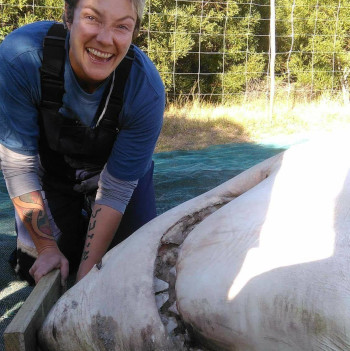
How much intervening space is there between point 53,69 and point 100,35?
0.21m

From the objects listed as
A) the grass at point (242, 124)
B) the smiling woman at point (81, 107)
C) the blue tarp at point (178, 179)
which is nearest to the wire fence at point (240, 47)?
the grass at point (242, 124)

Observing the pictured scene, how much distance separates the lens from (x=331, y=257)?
1.09 meters

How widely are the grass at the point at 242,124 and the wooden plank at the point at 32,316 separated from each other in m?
3.56

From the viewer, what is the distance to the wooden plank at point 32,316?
1.33 meters

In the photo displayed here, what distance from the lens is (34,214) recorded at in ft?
6.26

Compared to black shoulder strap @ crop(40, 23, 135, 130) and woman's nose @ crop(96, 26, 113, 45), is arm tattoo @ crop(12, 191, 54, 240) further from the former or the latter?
woman's nose @ crop(96, 26, 113, 45)

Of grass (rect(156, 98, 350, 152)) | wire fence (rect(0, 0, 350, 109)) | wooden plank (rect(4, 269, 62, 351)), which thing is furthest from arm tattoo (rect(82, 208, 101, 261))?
wire fence (rect(0, 0, 350, 109))

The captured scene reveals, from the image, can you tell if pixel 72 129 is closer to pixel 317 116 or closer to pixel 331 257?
pixel 331 257

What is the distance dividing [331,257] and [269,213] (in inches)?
9.2

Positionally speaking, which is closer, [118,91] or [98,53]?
[98,53]

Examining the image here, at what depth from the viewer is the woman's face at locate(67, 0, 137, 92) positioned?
5.66 feet

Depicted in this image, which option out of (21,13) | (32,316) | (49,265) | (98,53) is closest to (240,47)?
(21,13)

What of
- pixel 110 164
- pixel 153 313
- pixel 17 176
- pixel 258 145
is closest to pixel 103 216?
pixel 110 164

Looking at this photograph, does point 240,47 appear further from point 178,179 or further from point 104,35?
point 104,35
